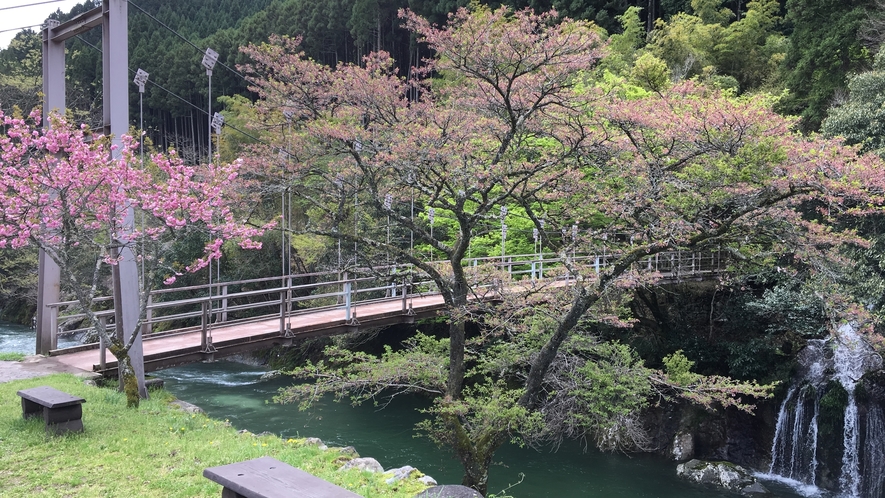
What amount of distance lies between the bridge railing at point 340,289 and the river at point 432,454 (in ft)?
7.34

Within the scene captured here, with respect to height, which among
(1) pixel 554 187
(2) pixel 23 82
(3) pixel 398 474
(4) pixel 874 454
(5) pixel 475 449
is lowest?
(4) pixel 874 454

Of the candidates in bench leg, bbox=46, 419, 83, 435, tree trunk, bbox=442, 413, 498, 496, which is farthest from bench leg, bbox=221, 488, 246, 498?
tree trunk, bbox=442, 413, 498, 496

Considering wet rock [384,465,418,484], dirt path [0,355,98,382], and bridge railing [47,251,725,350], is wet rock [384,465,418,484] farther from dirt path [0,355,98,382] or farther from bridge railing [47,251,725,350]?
dirt path [0,355,98,382]

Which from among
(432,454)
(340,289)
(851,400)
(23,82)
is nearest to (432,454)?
(432,454)

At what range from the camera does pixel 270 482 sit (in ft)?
11.9

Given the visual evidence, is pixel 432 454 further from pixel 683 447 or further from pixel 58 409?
pixel 58 409

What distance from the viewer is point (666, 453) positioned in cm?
1257

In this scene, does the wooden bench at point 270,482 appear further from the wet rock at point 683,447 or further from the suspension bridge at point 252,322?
the wet rock at point 683,447

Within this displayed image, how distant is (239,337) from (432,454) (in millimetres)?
4624

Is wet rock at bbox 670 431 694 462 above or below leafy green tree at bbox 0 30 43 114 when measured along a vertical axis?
below

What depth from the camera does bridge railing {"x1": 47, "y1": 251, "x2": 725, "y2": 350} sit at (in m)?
9.40

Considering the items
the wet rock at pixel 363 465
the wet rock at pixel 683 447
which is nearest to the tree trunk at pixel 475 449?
the wet rock at pixel 363 465

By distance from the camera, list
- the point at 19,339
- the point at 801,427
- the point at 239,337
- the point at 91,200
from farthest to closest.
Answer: the point at 19,339 < the point at 801,427 < the point at 239,337 < the point at 91,200

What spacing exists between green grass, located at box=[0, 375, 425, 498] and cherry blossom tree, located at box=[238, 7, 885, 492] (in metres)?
2.21
